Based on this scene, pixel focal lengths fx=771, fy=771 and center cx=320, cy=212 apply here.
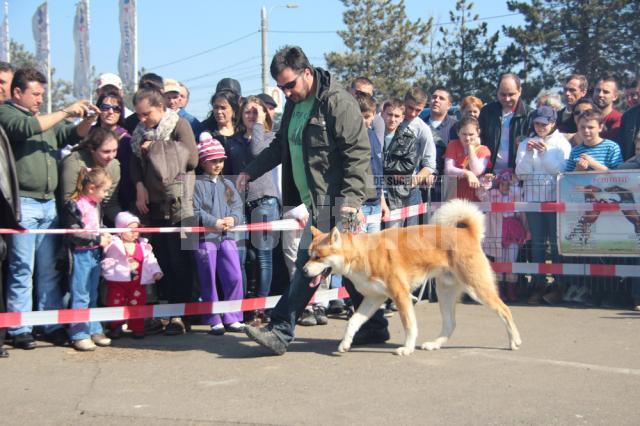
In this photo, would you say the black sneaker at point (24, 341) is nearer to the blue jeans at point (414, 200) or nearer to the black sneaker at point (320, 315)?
the black sneaker at point (320, 315)

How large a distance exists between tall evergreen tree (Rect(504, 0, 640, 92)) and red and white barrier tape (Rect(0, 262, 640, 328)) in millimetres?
24368

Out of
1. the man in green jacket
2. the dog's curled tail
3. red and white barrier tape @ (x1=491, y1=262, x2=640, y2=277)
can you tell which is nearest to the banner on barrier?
red and white barrier tape @ (x1=491, y1=262, x2=640, y2=277)

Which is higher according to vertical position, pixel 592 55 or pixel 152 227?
pixel 592 55

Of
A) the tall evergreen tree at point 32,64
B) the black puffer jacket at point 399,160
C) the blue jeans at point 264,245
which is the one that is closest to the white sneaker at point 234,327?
the blue jeans at point 264,245

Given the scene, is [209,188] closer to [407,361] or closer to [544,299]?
[407,361]

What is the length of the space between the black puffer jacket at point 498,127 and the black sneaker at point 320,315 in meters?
2.99

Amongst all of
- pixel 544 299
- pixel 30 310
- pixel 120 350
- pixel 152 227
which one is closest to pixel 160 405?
pixel 120 350

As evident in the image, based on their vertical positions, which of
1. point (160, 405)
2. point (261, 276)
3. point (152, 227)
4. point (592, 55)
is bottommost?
point (160, 405)

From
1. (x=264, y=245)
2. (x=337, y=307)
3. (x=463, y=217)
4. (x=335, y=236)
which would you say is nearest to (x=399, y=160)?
(x=337, y=307)

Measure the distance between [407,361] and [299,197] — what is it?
1.69 m

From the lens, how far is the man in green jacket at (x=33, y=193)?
21.5 feet

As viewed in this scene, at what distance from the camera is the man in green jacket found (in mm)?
6539

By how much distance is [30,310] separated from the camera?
264 inches

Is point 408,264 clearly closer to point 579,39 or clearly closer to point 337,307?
point 337,307
